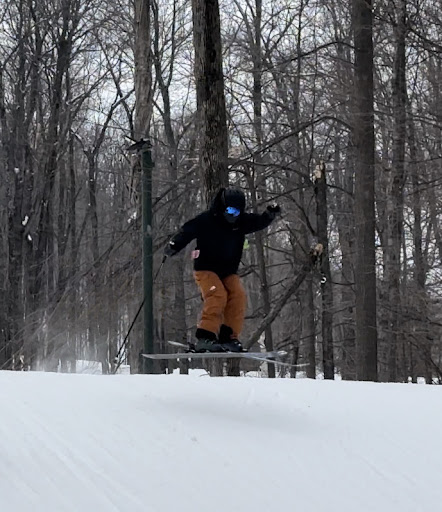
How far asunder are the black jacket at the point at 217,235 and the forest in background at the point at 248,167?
3.88 m

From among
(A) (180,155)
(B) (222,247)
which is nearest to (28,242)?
(A) (180,155)

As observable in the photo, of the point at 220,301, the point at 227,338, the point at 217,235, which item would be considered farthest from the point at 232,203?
the point at 227,338

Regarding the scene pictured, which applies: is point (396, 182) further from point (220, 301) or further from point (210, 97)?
point (220, 301)

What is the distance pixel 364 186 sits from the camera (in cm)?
1423

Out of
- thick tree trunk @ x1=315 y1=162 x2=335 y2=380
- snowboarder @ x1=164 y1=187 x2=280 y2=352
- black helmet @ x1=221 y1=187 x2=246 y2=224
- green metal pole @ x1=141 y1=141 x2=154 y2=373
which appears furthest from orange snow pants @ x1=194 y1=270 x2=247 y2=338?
thick tree trunk @ x1=315 y1=162 x2=335 y2=380

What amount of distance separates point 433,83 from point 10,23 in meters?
12.8

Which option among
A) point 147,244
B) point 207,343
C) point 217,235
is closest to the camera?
point 207,343

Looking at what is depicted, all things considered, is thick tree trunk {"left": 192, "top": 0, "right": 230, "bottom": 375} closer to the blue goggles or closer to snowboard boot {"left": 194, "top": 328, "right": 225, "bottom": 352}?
the blue goggles

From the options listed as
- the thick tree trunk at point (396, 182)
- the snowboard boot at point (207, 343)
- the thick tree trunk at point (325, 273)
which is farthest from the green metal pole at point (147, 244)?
the thick tree trunk at point (325, 273)

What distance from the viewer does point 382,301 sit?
17047 millimetres

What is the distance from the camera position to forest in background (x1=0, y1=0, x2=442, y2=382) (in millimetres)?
14227

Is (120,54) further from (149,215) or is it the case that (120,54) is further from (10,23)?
(149,215)

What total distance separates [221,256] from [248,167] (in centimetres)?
875

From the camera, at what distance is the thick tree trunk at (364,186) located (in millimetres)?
14086
